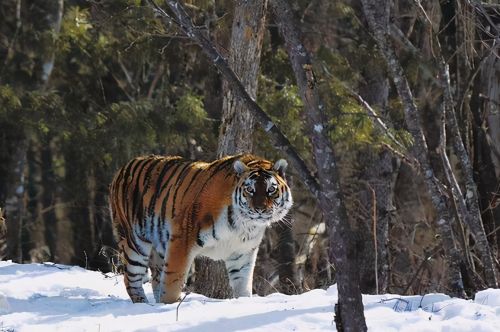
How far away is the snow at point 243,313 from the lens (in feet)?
21.7

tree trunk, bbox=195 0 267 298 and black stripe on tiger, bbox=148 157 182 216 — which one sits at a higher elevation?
tree trunk, bbox=195 0 267 298

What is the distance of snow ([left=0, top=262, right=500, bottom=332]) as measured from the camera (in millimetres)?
6617

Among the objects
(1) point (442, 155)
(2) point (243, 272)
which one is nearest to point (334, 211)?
(1) point (442, 155)

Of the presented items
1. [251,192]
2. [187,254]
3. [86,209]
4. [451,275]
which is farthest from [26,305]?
[86,209]

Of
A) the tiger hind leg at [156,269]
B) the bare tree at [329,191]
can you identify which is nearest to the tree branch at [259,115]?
the bare tree at [329,191]

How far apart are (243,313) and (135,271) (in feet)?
7.34

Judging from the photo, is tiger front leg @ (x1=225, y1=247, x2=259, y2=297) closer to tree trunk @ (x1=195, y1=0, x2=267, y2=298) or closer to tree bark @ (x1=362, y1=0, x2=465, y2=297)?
tree trunk @ (x1=195, y1=0, x2=267, y2=298)

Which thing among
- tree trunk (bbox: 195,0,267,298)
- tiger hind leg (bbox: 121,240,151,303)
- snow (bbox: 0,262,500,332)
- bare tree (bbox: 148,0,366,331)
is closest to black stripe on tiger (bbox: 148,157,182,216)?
tiger hind leg (bbox: 121,240,151,303)

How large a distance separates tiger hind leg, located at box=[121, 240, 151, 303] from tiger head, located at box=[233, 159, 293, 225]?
4.05 ft

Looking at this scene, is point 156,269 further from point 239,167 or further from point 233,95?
point 233,95

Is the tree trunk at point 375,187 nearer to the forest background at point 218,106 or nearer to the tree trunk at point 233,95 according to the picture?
the forest background at point 218,106

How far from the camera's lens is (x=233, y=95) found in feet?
33.9

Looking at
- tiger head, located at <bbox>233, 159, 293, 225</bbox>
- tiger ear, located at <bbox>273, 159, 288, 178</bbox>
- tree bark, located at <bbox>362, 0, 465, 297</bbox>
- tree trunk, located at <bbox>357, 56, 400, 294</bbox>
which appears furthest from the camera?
tree trunk, located at <bbox>357, 56, 400, 294</bbox>

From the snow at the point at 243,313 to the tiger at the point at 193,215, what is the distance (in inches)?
18.3
